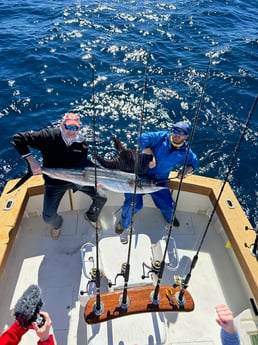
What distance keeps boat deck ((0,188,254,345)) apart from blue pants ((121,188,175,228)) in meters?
0.22

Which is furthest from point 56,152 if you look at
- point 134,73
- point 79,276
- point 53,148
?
point 134,73

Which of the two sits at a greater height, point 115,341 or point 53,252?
point 115,341

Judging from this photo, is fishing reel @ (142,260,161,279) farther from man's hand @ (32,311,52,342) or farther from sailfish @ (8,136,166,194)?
man's hand @ (32,311,52,342)

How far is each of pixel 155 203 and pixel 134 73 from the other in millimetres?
4693

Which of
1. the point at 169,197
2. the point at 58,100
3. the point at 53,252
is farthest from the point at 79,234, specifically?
the point at 58,100

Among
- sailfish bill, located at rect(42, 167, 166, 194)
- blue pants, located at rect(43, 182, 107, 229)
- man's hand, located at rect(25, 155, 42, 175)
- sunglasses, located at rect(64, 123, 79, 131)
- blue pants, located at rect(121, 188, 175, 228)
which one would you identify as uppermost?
sunglasses, located at rect(64, 123, 79, 131)

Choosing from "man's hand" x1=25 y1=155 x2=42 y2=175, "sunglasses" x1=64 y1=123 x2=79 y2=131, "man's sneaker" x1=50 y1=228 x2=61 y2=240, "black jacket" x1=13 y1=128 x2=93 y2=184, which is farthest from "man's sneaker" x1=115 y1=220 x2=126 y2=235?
"sunglasses" x1=64 y1=123 x2=79 y2=131

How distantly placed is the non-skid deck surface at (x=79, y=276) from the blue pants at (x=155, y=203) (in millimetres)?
223

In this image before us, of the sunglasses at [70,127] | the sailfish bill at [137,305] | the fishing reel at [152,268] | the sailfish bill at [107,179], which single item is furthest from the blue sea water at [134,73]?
the sailfish bill at [137,305]

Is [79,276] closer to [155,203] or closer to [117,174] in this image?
[117,174]

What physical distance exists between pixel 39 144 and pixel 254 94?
5920 millimetres

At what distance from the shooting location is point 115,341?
238 centimetres

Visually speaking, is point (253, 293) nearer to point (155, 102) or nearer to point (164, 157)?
point (164, 157)

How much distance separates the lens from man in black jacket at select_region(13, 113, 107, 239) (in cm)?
308
